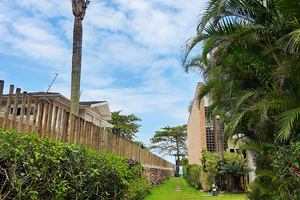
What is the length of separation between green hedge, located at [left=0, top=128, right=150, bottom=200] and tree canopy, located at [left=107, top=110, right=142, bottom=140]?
81.1 feet

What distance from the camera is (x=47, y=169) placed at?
12.4 feet

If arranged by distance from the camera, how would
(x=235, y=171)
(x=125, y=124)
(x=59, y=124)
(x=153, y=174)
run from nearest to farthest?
1. (x=59, y=124)
2. (x=235, y=171)
3. (x=153, y=174)
4. (x=125, y=124)

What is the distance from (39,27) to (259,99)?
27.5 feet

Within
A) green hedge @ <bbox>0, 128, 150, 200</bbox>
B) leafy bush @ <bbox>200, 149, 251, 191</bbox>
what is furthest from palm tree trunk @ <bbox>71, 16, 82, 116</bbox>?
leafy bush @ <bbox>200, 149, 251, 191</bbox>

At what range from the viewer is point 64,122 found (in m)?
4.98

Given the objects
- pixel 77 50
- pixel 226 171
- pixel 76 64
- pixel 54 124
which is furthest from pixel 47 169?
pixel 226 171

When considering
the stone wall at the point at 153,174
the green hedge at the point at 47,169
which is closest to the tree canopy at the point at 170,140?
the stone wall at the point at 153,174

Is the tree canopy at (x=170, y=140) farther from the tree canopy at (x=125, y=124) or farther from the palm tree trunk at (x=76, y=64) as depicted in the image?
the palm tree trunk at (x=76, y=64)

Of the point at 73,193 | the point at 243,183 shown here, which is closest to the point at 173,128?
the point at 243,183

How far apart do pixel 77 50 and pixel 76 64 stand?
0.60m

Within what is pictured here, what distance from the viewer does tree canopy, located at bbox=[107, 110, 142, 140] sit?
3038 centimetres

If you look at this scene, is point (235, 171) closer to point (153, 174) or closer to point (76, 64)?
point (153, 174)

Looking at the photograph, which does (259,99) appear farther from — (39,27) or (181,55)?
(39,27)

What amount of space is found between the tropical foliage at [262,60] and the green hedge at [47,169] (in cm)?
359
